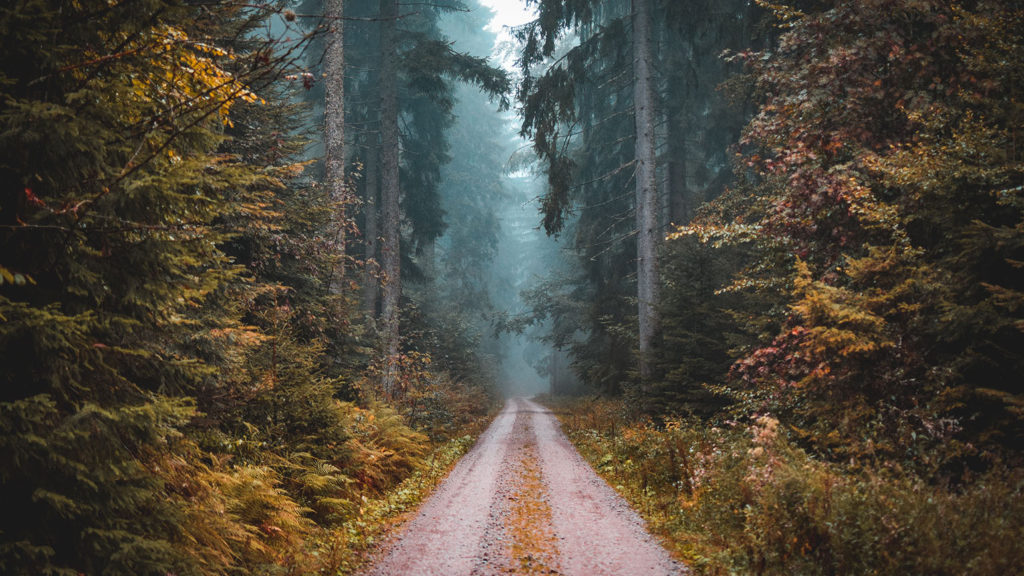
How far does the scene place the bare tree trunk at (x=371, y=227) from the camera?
19000 millimetres

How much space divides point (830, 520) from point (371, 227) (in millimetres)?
18134

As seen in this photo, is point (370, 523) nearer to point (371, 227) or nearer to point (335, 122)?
point (335, 122)

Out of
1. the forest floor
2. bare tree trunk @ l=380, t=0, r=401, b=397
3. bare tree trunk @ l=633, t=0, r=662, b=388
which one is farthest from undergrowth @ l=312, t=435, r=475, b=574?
bare tree trunk @ l=633, t=0, r=662, b=388

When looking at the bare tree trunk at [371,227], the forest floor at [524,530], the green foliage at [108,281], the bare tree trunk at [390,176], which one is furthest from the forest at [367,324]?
the bare tree trunk at [371,227]

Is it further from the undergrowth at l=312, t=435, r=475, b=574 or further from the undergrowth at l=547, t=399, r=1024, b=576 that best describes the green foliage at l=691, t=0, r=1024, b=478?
the undergrowth at l=312, t=435, r=475, b=574

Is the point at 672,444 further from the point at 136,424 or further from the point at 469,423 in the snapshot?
the point at 469,423

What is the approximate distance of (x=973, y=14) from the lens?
7.00 metres

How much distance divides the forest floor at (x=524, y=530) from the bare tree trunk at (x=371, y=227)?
9.40 metres

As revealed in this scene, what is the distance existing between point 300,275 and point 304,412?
343 centimetres

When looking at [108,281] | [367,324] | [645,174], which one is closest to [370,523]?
[108,281]

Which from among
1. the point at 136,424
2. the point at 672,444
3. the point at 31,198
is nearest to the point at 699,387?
the point at 672,444

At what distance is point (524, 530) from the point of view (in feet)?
22.2

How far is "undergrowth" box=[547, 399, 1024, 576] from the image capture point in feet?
12.8

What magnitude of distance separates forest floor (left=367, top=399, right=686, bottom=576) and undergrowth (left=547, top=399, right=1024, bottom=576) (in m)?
0.68
